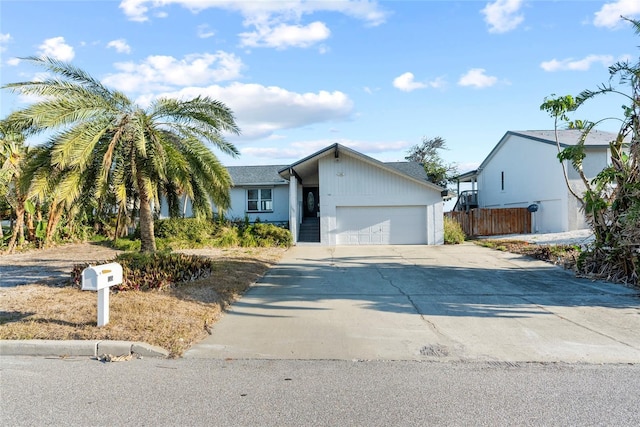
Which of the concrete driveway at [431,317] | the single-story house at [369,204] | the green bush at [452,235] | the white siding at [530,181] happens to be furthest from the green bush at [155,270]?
the white siding at [530,181]

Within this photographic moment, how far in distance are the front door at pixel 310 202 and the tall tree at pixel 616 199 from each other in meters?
17.1

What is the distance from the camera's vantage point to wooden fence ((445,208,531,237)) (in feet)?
86.3

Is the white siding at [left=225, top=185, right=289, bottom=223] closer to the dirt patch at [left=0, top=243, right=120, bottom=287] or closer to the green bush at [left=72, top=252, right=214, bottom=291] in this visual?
the dirt patch at [left=0, top=243, right=120, bottom=287]

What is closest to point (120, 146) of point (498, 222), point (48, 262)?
point (48, 262)

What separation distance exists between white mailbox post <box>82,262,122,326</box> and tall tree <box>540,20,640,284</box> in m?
10.7

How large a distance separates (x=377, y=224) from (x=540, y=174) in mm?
10732

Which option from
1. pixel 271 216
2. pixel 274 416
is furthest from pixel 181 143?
pixel 271 216

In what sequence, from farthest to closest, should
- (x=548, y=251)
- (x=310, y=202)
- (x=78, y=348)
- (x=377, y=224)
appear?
1. (x=310, y=202)
2. (x=377, y=224)
3. (x=548, y=251)
4. (x=78, y=348)

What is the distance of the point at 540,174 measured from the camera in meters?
26.3

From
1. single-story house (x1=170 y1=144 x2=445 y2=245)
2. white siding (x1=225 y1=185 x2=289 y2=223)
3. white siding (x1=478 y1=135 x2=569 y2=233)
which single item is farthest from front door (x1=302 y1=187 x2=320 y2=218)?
white siding (x1=478 y1=135 x2=569 y2=233)

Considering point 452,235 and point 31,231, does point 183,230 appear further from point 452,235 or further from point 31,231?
point 452,235

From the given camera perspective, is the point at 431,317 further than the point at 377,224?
No

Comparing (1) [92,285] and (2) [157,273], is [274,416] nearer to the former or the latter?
(1) [92,285]

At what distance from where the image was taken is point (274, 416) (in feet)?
13.5
